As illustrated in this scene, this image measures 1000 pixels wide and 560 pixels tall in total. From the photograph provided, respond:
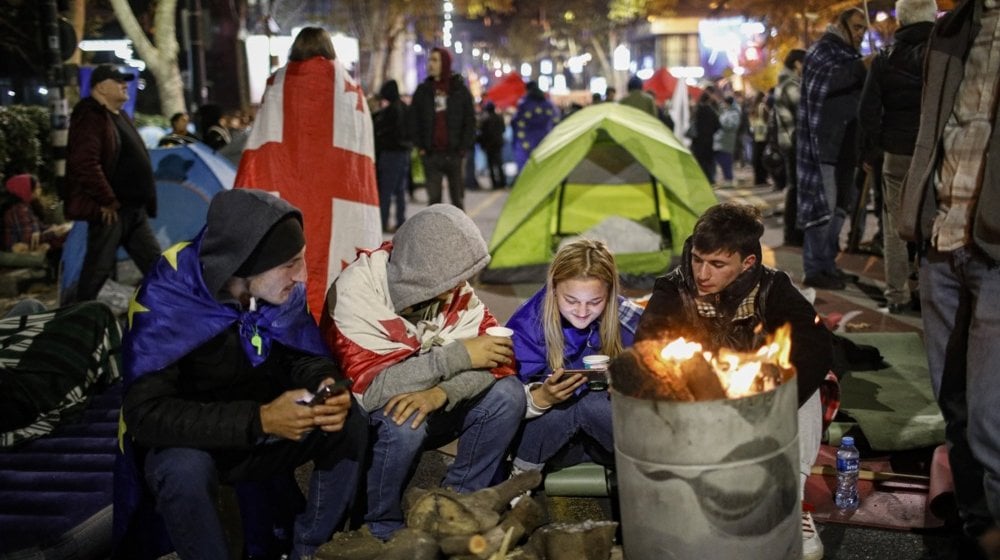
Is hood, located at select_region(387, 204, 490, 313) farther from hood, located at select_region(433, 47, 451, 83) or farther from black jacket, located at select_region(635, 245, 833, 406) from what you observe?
hood, located at select_region(433, 47, 451, 83)

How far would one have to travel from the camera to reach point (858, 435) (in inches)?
194

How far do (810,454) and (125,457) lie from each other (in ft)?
8.03

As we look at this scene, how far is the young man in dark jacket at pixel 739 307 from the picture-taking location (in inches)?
156

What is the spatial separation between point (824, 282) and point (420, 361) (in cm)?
578

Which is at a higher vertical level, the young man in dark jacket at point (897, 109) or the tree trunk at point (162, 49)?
the tree trunk at point (162, 49)

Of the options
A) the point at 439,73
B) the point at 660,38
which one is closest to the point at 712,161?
the point at 439,73

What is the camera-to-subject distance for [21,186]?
10852 millimetres

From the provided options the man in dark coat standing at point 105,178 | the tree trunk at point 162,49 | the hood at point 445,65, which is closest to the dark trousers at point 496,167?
the tree trunk at point 162,49

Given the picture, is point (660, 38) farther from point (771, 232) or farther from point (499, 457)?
point (499, 457)

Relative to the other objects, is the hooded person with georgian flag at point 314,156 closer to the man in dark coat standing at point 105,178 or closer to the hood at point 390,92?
the man in dark coat standing at point 105,178

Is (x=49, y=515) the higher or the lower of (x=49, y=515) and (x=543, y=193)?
the lower

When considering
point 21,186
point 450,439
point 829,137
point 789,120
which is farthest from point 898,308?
point 21,186

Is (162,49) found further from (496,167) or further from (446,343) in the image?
(446,343)

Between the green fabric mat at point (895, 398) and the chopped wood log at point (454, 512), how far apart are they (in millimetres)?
1951
